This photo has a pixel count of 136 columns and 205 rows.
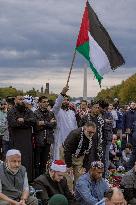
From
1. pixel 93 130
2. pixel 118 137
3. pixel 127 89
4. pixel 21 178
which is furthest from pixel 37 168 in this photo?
pixel 127 89

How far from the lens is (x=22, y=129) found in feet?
38.4

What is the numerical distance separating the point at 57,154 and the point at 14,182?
4433 mm

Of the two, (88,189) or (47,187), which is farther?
(88,189)

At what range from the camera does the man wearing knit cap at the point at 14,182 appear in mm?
8109

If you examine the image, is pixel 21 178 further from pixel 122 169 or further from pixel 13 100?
pixel 122 169

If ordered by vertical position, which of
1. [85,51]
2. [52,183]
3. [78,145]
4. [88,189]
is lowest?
[88,189]

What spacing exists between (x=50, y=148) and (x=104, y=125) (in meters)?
Answer: 1.32

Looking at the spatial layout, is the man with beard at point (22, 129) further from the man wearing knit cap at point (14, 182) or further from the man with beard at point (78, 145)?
the man wearing knit cap at point (14, 182)

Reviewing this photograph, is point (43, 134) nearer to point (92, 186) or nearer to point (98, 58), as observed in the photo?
point (98, 58)

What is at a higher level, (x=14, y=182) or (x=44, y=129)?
(x=44, y=129)

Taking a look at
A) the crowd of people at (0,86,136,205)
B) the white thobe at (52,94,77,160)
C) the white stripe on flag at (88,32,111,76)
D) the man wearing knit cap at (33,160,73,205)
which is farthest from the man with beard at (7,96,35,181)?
the man wearing knit cap at (33,160,73,205)

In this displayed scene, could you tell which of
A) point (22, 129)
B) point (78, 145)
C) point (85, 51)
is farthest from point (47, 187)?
point (85, 51)

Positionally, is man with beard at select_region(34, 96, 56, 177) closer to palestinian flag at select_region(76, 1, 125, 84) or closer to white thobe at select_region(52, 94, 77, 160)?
white thobe at select_region(52, 94, 77, 160)

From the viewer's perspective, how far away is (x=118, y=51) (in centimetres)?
1200
